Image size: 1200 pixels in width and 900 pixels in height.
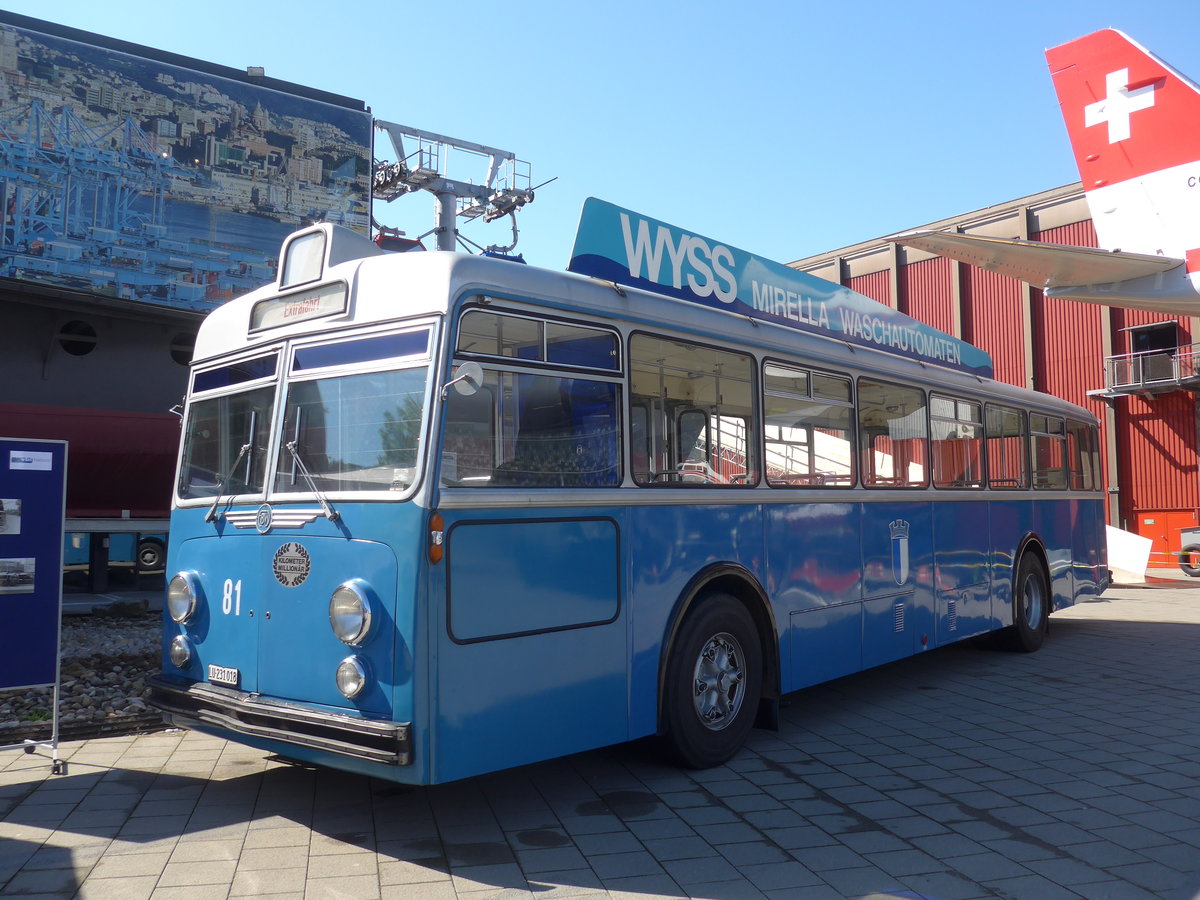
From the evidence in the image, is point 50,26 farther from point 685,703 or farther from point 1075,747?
point 1075,747

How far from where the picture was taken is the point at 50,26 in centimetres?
2005

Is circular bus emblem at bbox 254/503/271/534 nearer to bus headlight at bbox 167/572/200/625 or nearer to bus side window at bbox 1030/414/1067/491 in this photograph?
bus headlight at bbox 167/572/200/625

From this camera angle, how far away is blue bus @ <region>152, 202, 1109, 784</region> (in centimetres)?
407

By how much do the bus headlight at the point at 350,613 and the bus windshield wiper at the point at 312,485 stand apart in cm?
35

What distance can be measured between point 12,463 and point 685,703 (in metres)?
4.21

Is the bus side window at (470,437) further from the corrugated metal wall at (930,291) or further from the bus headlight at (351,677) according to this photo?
the corrugated metal wall at (930,291)

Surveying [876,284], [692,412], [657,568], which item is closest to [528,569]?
[657,568]

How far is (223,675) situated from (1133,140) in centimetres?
1676

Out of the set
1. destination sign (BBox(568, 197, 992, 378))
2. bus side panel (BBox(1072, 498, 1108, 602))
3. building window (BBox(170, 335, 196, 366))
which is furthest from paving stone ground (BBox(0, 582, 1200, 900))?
building window (BBox(170, 335, 196, 366))

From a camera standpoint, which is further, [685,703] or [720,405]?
[720,405]

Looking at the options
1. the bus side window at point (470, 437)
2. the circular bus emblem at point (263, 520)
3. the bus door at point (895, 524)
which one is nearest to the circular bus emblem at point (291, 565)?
the circular bus emblem at point (263, 520)

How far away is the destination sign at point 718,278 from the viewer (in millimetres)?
5801

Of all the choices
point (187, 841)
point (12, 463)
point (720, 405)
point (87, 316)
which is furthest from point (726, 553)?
point (87, 316)

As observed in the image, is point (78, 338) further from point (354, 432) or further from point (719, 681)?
point (719, 681)
